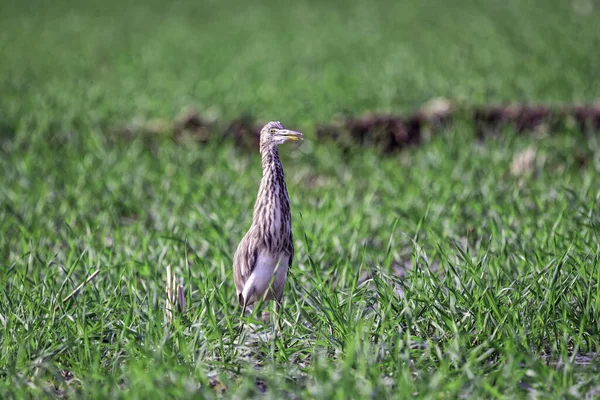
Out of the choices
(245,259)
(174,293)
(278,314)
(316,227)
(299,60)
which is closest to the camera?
(278,314)

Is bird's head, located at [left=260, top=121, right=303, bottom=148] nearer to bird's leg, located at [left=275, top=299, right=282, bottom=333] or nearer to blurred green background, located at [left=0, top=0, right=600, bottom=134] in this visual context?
bird's leg, located at [left=275, top=299, right=282, bottom=333]

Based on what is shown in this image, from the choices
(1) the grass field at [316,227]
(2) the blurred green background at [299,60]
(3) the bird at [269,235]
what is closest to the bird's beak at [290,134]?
(3) the bird at [269,235]

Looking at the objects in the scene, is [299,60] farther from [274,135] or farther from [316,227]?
[274,135]

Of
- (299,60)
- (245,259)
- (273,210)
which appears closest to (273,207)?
(273,210)

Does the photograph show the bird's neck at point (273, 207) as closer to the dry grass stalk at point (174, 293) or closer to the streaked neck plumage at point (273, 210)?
the streaked neck plumage at point (273, 210)

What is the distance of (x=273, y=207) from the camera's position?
3553 millimetres

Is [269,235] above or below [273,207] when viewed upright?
below

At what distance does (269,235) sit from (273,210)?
0.11 metres

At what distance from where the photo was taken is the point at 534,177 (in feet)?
20.6

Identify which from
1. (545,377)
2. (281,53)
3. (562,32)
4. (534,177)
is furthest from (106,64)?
(545,377)

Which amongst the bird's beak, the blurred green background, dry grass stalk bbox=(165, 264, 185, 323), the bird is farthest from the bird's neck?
the blurred green background

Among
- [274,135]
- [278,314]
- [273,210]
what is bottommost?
[278,314]

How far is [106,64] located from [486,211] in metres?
9.23

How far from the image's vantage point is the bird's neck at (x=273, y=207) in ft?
11.6
